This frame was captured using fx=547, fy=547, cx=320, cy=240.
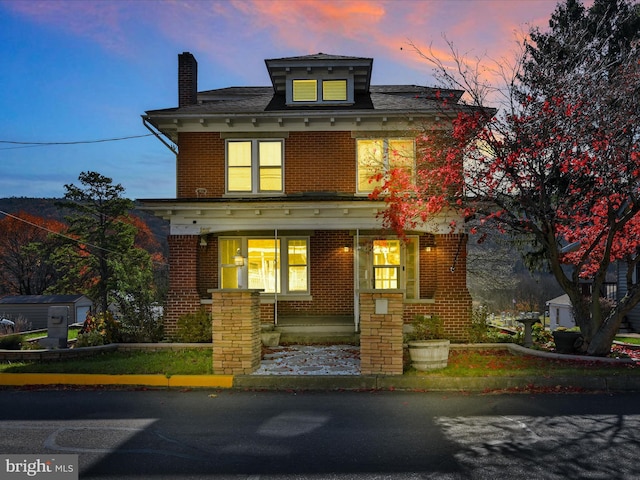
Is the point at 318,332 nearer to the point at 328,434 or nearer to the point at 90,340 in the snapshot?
A: the point at 90,340

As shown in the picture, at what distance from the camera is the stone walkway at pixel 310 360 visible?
11.0 meters

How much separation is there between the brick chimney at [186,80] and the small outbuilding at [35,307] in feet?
59.1

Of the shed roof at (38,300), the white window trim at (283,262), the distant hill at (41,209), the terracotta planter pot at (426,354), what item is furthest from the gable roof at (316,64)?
the distant hill at (41,209)

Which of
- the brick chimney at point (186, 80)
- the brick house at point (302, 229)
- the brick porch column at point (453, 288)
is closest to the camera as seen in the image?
the brick porch column at point (453, 288)

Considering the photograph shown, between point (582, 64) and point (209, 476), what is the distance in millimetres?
11950

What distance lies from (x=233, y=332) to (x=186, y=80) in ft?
39.0

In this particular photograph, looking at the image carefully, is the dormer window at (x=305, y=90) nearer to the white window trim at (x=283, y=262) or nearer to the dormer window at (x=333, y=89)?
the dormer window at (x=333, y=89)

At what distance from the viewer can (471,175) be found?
43.0 ft

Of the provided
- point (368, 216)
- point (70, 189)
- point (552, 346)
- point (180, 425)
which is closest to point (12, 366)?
point (180, 425)

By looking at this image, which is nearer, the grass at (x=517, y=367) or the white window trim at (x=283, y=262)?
the grass at (x=517, y=367)

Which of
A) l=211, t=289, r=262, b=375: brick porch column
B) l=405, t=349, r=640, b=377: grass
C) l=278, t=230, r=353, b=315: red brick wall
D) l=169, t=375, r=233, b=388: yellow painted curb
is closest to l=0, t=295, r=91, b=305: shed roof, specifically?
l=278, t=230, r=353, b=315: red brick wall

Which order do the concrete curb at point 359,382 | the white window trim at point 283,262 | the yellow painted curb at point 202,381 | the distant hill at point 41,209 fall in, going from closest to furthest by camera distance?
the concrete curb at point 359,382
the yellow painted curb at point 202,381
the white window trim at point 283,262
the distant hill at point 41,209

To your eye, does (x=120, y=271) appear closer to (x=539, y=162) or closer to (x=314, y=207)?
(x=314, y=207)

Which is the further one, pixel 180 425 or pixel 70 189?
pixel 70 189
